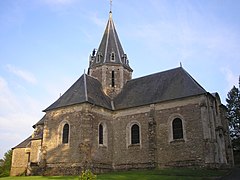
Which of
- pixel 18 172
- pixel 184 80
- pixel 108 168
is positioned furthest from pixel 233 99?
pixel 18 172

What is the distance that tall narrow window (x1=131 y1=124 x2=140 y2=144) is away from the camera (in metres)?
26.4

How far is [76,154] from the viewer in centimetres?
2461

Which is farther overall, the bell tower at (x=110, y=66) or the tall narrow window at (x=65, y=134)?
the bell tower at (x=110, y=66)

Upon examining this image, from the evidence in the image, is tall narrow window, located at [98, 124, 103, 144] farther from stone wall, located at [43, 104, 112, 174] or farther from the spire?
the spire

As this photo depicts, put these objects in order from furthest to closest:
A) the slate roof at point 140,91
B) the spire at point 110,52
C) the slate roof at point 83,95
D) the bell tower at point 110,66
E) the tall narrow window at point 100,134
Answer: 1. the spire at point 110,52
2. the bell tower at point 110,66
3. the slate roof at point 83,95
4. the tall narrow window at point 100,134
5. the slate roof at point 140,91

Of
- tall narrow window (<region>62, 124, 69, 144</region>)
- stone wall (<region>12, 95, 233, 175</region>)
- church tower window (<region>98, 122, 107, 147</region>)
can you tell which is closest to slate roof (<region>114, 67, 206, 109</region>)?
stone wall (<region>12, 95, 233, 175</region>)

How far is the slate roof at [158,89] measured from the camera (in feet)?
82.7

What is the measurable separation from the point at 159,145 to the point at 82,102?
8.48 m

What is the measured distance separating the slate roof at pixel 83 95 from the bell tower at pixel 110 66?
1.63m

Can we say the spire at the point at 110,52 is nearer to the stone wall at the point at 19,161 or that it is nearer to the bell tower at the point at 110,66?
the bell tower at the point at 110,66

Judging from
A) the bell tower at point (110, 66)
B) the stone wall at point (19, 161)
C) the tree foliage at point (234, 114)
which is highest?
the bell tower at point (110, 66)

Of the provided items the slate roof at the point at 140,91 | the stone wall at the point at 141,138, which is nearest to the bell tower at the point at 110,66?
the slate roof at the point at 140,91

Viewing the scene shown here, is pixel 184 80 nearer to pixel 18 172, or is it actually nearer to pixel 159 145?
pixel 159 145

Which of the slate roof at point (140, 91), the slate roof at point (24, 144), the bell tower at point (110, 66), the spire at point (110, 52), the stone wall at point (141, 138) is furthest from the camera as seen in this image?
the slate roof at point (24, 144)
